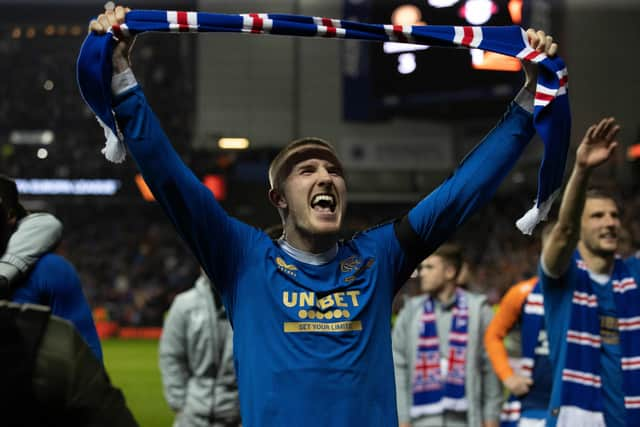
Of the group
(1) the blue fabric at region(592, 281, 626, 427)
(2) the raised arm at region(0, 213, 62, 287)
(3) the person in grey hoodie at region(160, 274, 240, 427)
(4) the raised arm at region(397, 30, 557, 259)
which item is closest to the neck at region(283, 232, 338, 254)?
(4) the raised arm at region(397, 30, 557, 259)

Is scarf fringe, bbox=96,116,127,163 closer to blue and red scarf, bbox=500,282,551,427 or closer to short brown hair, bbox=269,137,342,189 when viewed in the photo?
short brown hair, bbox=269,137,342,189

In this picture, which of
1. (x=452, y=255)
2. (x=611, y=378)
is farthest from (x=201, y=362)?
(x=611, y=378)

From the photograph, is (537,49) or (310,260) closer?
(310,260)

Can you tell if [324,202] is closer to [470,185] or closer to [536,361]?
[470,185]

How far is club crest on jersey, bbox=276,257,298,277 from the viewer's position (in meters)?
3.17

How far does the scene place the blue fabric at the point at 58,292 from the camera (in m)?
3.88

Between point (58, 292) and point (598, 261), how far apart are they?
2576 mm

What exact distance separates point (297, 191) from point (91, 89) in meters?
0.77

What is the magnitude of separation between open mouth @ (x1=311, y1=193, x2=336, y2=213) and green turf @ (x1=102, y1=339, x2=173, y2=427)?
779 centimetres

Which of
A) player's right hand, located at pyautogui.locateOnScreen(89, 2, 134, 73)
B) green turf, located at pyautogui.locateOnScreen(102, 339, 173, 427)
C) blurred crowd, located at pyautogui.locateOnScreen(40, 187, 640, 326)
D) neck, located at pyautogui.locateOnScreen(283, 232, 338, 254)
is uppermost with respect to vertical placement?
player's right hand, located at pyautogui.locateOnScreen(89, 2, 134, 73)

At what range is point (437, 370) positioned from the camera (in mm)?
6805

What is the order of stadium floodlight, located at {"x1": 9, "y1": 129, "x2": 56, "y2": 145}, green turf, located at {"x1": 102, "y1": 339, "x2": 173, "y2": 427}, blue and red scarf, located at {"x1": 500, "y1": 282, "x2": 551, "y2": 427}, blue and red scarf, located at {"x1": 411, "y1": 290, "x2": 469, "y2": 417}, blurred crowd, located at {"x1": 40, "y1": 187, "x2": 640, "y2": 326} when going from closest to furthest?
blue and red scarf, located at {"x1": 500, "y1": 282, "x2": 551, "y2": 427} < blue and red scarf, located at {"x1": 411, "y1": 290, "x2": 469, "y2": 417} < green turf, located at {"x1": 102, "y1": 339, "x2": 173, "y2": 427} < blurred crowd, located at {"x1": 40, "y1": 187, "x2": 640, "y2": 326} < stadium floodlight, located at {"x1": 9, "y1": 129, "x2": 56, "y2": 145}

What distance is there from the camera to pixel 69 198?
Answer: 31.1 meters

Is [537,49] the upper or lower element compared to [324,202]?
upper
